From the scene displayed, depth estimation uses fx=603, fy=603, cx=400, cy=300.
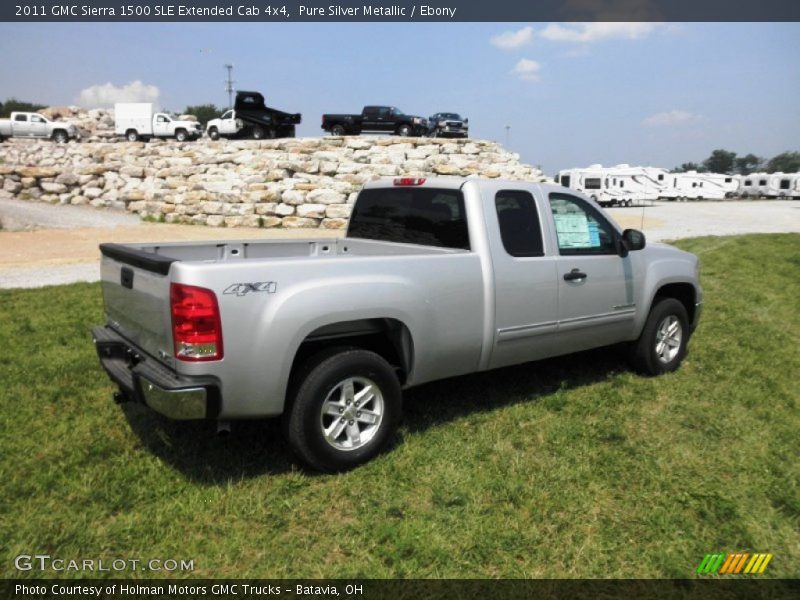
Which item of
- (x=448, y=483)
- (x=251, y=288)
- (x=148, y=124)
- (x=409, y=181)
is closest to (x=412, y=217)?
(x=409, y=181)

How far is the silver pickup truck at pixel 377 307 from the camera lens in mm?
3301

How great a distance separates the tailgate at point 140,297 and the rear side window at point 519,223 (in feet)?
7.97

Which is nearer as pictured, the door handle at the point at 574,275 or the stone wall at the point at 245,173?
the door handle at the point at 574,275

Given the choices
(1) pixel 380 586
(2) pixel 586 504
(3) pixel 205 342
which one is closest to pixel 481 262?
(2) pixel 586 504

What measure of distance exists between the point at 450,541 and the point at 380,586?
1.64 ft

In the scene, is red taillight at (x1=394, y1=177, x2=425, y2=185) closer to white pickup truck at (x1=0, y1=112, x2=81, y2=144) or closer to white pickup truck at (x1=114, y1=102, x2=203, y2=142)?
white pickup truck at (x1=114, y1=102, x2=203, y2=142)

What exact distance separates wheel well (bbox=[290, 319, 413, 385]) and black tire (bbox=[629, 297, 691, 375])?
2688 mm

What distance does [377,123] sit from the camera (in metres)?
30.3

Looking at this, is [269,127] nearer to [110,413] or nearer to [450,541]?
[110,413]

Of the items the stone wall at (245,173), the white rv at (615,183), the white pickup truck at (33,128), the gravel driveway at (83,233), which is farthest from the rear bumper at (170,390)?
the white rv at (615,183)

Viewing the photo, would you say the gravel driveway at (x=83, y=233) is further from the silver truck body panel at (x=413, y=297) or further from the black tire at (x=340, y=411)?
the black tire at (x=340, y=411)

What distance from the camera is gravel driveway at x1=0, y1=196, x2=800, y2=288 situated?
38.4 ft

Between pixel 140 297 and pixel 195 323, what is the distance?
69 centimetres

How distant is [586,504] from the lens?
11.6 ft
